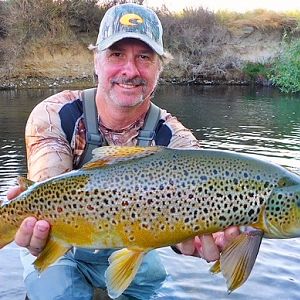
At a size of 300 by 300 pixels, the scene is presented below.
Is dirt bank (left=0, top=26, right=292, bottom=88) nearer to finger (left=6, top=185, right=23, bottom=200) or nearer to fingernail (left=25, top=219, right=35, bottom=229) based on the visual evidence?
finger (left=6, top=185, right=23, bottom=200)

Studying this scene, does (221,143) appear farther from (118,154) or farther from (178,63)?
(178,63)

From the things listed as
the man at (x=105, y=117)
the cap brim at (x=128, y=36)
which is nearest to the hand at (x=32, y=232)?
the man at (x=105, y=117)

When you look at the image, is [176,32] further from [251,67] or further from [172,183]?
[172,183]

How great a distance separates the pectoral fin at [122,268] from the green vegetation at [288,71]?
36.0 meters

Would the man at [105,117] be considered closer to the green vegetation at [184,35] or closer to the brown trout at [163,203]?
the brown trout at [163,203]

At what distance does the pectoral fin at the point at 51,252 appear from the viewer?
328 cm

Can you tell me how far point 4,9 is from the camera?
39.8 m

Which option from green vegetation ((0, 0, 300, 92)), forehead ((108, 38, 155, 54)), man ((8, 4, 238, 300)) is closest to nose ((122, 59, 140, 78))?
man ((8, 4, 238, 300))

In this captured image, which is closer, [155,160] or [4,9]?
[155,160]

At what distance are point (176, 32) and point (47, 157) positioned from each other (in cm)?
4168

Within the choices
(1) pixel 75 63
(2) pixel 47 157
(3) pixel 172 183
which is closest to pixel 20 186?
(2) pixel 47 157

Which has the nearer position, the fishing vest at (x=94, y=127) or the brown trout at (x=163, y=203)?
the brown trout at (x=163, y=203)

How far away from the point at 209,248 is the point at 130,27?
177cm

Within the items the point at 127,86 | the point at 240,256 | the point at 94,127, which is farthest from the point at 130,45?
the point at 240,256
